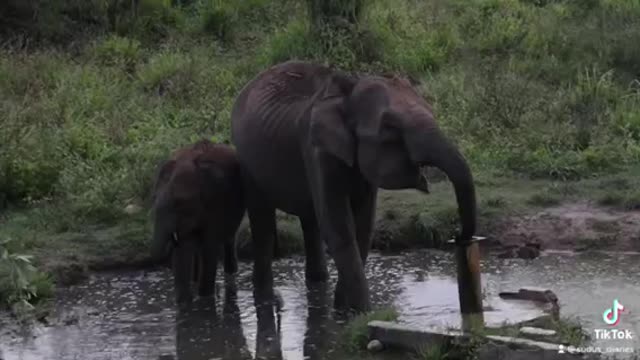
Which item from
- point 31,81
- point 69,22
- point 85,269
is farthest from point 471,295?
point 69,22

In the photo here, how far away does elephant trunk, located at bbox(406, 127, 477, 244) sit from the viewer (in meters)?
7.64

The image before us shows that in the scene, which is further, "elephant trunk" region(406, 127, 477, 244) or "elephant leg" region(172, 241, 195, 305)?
"elephant leg" region(172, 241, 195, 305)

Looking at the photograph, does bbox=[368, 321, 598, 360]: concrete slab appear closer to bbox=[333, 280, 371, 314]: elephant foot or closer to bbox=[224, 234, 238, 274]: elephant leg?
bbox=[333, 280, 371, 314]: elephant foot

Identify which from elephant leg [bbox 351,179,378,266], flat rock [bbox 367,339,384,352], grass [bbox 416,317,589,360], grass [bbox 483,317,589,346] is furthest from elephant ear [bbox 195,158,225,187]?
grass [bbox 483,317,589,346]

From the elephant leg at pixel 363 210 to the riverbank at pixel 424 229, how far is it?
7.32 feet

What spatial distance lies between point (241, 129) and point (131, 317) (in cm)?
162

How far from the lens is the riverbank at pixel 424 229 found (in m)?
11.4

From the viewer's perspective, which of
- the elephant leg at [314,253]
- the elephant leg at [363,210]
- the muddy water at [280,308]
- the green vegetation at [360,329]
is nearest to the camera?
the green vegetation at [360,329]

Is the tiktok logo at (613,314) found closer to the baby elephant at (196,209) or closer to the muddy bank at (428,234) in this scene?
the muddy bank at (428,234)

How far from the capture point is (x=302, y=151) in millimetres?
9406

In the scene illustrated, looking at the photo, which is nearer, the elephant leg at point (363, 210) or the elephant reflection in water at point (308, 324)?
the elephant reflection in water at point (308, 324)

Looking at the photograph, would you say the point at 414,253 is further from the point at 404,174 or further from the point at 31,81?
the point at 31,81

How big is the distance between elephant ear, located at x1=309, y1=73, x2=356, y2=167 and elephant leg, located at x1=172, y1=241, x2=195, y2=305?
1654mm

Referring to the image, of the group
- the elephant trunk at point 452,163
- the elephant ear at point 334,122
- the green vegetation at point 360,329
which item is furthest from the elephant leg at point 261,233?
the elephant trunk at point 452,163
